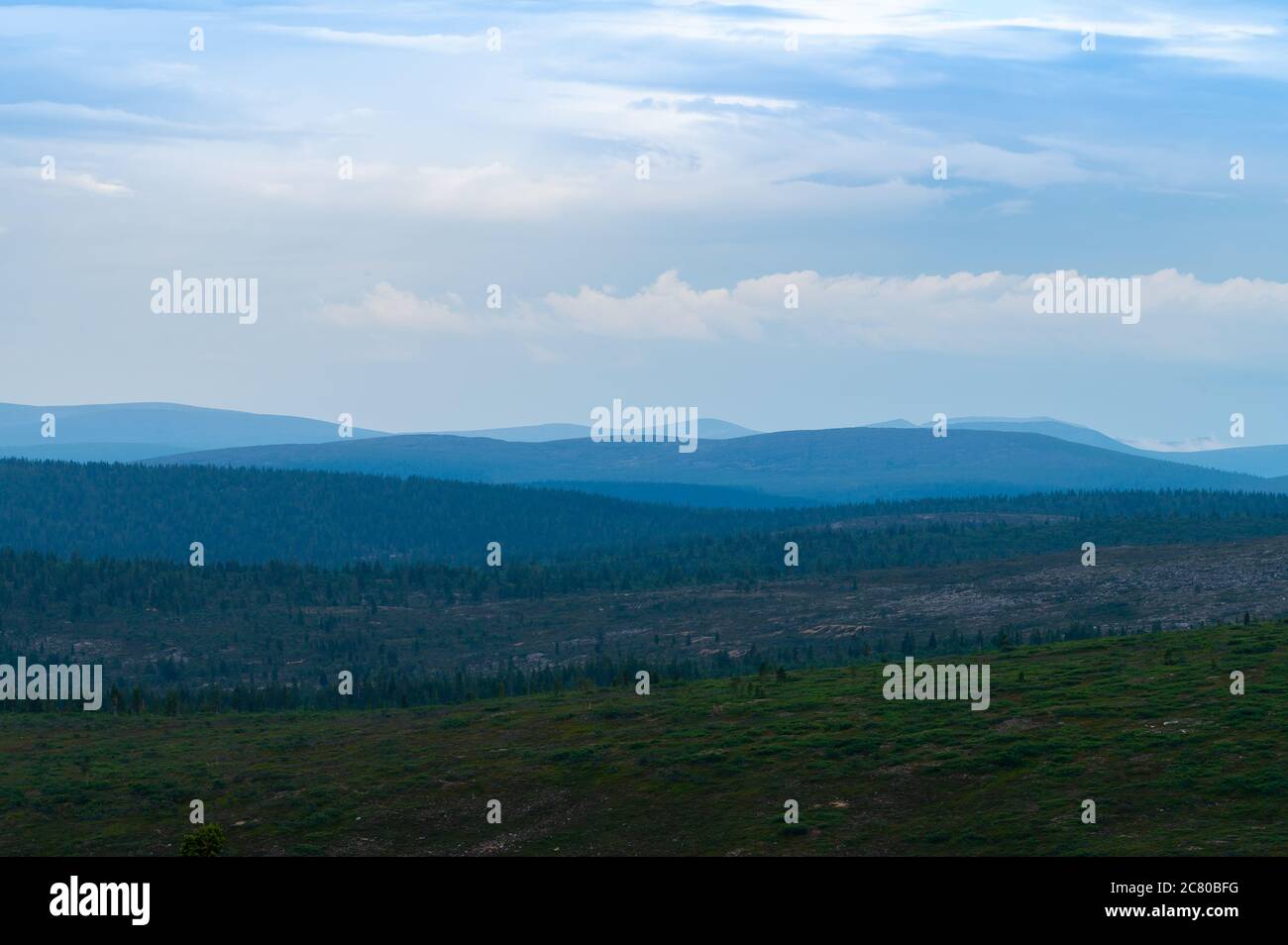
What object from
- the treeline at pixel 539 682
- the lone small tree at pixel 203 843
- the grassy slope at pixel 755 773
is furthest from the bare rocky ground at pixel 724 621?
the lone small tree at pixel 203 843

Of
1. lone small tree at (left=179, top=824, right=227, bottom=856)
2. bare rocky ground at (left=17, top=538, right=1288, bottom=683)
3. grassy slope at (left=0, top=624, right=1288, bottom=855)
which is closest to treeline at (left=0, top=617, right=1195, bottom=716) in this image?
bare rocky ground at (left=17, top=538, right=1288, bottom=683)

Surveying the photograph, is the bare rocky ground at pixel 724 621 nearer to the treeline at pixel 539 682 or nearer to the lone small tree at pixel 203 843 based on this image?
the treeline at pixel 539 682

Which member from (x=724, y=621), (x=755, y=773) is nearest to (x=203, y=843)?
(x=755, y=773)

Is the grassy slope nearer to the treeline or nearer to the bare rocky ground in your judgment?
the treeline

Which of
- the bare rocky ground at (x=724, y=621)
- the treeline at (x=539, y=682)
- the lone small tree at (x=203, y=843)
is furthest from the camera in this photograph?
the bare rocky ground at (x=724, y=621)

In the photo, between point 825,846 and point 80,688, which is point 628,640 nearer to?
point 80,688

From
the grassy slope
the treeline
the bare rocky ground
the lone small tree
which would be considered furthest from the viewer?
the bare rocky ground

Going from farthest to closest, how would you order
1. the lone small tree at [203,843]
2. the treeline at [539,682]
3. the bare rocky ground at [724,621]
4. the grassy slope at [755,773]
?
the bare rocky ground at [724,621] < the treeline at [539,682] < the grassy slope at [755,773] < the lone small tree at [203,843]
